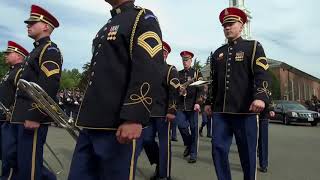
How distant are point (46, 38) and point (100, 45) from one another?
243cm

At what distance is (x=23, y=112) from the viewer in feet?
17.3

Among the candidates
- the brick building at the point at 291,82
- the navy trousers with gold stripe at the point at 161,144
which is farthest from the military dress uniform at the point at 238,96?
the brick building at the point at 291,82

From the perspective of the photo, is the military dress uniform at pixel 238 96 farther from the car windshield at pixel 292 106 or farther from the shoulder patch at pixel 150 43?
the car windshield at pixel 292 106

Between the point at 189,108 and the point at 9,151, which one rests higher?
the point at 189,108

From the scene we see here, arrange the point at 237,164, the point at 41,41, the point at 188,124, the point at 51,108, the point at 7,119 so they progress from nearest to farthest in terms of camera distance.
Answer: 1. the point at 51,108
2. the point at 41,41
3. the point at 7,119
4. the point at 237,164
5. the point at 188,124

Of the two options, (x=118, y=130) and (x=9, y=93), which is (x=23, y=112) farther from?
(x=118, y=130)

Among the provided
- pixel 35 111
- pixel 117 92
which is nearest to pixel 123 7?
pixel 117 92

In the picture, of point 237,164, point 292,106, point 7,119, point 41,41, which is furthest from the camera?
point 292,106

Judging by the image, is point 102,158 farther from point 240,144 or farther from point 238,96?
point 238,96

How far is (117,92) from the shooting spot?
3.32m

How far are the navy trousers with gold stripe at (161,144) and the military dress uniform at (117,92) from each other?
358 cm

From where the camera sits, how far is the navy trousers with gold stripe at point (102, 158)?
10.7 feet

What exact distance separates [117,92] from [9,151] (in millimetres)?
2742

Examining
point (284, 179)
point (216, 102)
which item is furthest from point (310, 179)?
point (216, 102)
